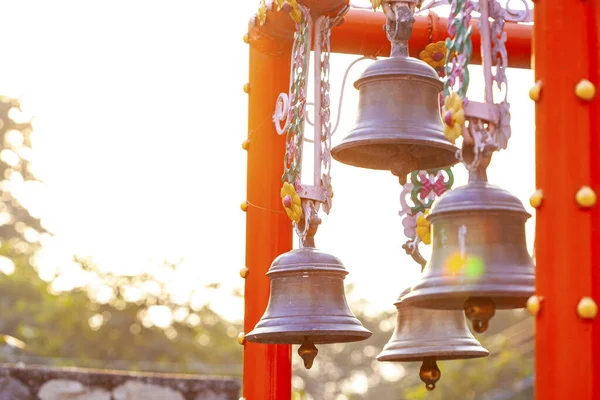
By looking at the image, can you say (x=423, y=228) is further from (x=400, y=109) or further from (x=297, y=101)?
(x=297, y=101)

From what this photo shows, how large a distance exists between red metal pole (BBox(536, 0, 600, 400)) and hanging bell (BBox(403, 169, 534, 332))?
19 cm

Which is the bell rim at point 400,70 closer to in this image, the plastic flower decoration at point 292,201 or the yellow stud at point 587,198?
the plastic flower decoration at point 292,201

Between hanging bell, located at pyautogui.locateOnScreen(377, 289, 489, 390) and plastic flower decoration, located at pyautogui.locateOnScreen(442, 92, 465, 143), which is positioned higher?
plastic flower decoration, located at pyautogui.locateOnScreen(442, 92, 465, 143)

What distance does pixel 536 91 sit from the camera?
329 centimetres

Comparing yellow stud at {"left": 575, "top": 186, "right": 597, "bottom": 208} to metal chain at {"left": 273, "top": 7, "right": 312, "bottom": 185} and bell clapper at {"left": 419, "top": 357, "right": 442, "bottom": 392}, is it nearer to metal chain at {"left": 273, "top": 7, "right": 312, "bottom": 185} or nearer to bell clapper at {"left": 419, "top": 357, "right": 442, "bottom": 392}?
bell clapper at {"left": 419, "top": 357, "right": 442, "bottom": 392}

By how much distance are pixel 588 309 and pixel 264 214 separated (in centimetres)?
272

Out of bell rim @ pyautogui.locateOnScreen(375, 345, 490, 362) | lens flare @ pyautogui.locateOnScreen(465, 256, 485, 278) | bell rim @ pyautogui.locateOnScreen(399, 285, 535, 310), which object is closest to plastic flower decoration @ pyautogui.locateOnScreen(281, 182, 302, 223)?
bell rim @ pyautogui.locateOnScreen(375, 345, 490, 362)

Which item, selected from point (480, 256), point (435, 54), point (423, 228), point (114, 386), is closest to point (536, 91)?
point (480, 256)

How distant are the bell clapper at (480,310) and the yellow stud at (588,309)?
38 cm

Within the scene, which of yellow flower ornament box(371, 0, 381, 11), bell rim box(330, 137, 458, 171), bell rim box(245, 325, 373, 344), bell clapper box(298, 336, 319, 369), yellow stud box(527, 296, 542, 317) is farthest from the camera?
bell clapper box(298, 336, 319, 369)

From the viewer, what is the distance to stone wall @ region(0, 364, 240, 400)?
7.75 metres

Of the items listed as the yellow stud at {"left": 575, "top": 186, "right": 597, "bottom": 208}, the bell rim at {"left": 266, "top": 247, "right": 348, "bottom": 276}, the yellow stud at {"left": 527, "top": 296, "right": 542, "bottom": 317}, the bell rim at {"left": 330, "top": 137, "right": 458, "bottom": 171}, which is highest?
the bell rim at {"left": 330, "top": 137, "right": 458, "bottom": 171}

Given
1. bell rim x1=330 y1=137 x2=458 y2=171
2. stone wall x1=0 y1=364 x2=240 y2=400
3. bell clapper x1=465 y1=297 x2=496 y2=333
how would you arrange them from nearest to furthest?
bell clapper x1=465 y1=297 x2=496 y2=333
bell rim x1=330 y1=137 x2=458 y2=171
stone wall x1=0 y1=364 x2=240 y2=400

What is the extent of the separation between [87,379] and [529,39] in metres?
3.68
